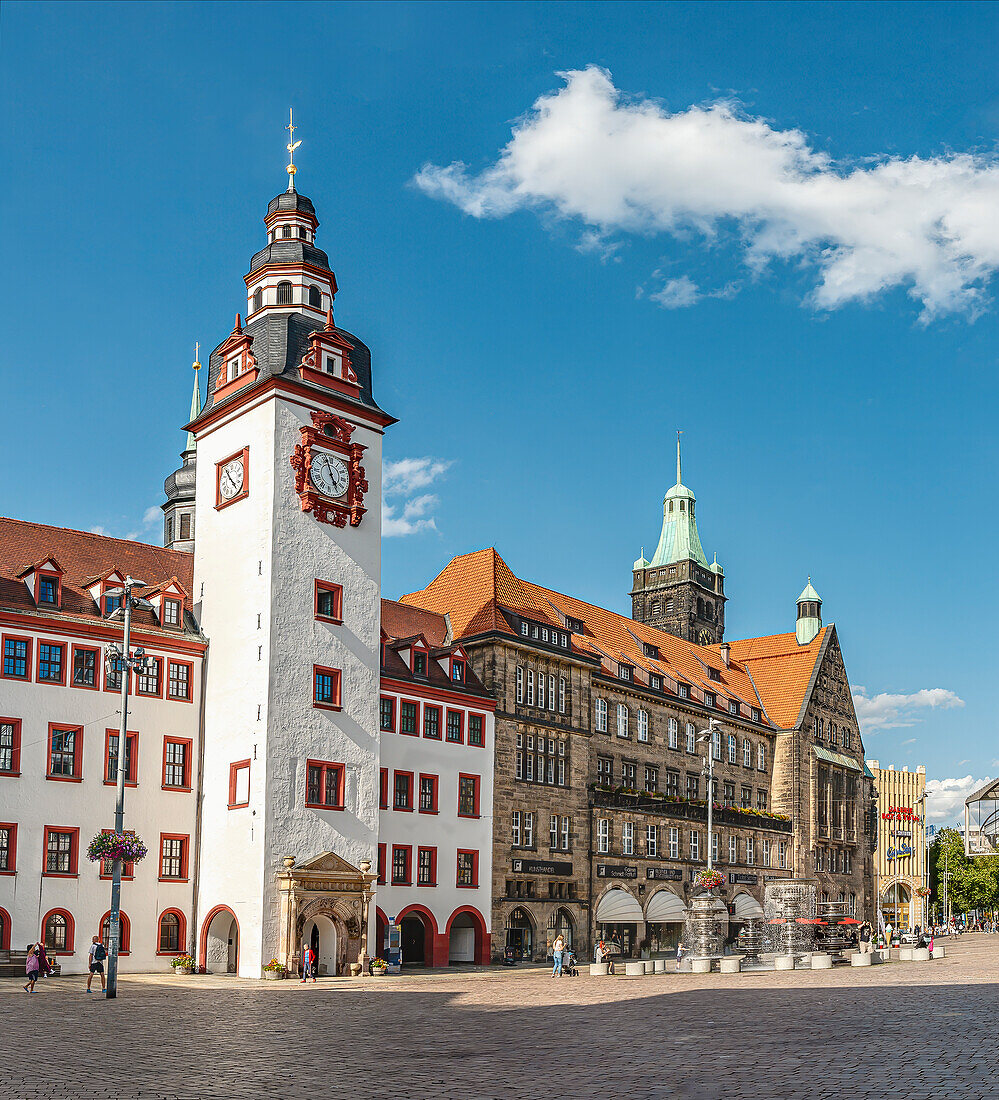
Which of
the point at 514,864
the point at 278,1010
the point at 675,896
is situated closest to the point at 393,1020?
the point at 278,1010

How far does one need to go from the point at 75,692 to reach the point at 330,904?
12379 millimetres

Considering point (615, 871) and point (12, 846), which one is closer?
point (12, 846)

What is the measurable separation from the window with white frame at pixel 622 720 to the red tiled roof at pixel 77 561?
26460 millimetres

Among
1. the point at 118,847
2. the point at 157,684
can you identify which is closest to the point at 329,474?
the point at 157,684

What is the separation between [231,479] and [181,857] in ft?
50.5

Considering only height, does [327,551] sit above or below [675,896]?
above

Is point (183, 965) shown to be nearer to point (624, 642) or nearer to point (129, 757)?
point (129, 757)

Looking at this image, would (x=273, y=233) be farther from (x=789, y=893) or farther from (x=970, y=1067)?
(x=970, y=1067)

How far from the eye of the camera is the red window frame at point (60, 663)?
47219mm

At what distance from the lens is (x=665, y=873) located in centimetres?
7231

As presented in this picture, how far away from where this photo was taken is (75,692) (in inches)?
1893

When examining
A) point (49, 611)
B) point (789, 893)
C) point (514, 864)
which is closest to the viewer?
point (49, 611)

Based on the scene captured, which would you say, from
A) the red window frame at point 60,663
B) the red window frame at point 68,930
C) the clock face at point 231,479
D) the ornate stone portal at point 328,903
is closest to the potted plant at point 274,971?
the ornate stone portal at point 328,903

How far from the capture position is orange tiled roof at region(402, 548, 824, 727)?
66812 mm
